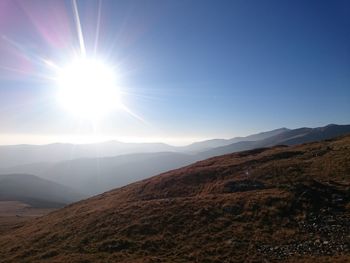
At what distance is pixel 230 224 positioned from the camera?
28766 millimetres

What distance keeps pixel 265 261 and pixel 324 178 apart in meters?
17.5

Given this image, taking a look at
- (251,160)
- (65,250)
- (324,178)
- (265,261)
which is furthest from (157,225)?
(251,160)

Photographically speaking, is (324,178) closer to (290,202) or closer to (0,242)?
(290,202)

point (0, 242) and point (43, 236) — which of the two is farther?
point (0, 242)

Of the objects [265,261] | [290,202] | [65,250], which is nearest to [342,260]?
[265,261]

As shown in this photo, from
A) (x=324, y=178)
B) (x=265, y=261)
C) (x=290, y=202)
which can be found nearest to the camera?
(x=265, y=261)

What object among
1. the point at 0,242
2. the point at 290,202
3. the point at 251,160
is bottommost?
the point at 0,242

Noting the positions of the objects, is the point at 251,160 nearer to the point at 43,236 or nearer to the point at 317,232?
the point at 317,232

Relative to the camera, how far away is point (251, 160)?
164 feet

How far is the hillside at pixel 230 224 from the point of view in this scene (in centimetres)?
2359

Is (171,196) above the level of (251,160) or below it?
below

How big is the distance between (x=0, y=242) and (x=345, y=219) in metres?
43.0

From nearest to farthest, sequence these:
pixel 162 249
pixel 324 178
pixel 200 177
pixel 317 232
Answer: pixel 317 232, pixel 162 249, pixel 324 178, pixel 200 177

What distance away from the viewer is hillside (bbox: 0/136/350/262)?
77.4 feet
